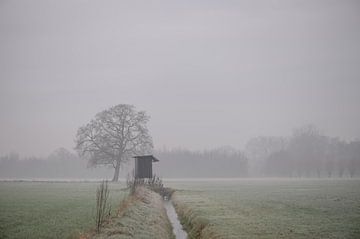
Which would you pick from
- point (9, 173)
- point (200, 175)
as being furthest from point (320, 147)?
point (9, 173)

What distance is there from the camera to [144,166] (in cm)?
7044

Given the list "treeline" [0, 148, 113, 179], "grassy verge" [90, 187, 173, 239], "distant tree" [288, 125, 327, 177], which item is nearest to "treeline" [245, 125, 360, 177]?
"distant tree" [288, 125, 327, 177]

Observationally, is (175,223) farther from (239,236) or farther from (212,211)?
(239,236)

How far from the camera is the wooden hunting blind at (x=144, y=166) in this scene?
69.6m

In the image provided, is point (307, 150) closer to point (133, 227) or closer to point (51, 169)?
point (51, 169)

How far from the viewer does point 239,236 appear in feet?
65.6

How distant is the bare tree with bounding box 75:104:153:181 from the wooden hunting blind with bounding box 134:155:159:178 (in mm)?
17597

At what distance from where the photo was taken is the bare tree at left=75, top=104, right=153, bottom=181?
87250 mm

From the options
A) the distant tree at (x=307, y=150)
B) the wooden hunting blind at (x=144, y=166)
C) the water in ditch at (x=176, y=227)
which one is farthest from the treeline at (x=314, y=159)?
the water in ditch at (x=176, y=227)

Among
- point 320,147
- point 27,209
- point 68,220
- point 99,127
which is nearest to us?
point 68,220

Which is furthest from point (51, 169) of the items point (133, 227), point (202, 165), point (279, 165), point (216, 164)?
point (133, 227)

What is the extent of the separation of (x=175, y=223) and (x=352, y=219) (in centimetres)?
1370

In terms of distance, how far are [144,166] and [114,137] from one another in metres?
20.4

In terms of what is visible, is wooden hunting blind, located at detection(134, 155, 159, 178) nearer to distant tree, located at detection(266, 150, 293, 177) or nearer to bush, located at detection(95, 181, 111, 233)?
bush, located at detection(95, 181, 111, 233)
